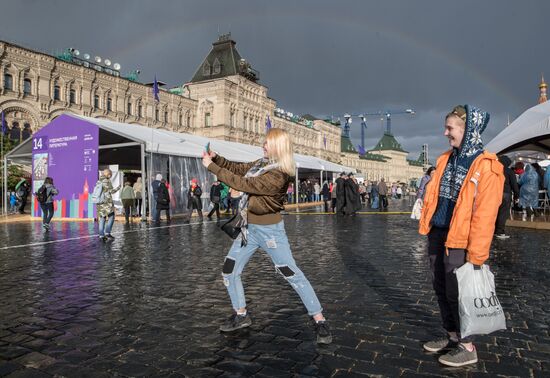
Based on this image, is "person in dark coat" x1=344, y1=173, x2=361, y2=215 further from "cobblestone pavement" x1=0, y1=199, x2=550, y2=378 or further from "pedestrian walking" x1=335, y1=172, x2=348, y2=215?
"cobblestone pavement" x1=0, y1=199, x2=550, y2=378

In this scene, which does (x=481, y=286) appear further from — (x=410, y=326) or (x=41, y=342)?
(x=41, y=342)

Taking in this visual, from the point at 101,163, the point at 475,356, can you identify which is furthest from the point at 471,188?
the point at 101,163

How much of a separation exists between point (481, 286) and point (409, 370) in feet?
2.59

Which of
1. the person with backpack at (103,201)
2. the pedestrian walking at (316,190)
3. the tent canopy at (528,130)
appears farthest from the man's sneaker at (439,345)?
the pedestrian walking at (316,190)

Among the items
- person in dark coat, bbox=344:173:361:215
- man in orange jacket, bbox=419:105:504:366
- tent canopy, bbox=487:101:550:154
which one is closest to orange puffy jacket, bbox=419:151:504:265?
man in orange jacket, bbox=419:105:504:366

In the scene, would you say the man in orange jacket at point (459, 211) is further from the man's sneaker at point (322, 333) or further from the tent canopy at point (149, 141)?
the tent canopy at point (149, 141)

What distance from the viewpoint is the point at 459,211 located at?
120 inches

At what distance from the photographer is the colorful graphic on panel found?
62.0 ft

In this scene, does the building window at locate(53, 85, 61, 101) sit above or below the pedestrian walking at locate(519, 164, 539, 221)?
above

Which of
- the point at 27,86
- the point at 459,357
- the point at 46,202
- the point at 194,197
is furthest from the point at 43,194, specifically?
→ the point at 27,86

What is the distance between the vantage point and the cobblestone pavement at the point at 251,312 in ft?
10.5

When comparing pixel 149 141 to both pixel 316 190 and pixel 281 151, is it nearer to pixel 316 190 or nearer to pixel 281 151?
pixel 281 151

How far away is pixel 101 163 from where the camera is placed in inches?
983

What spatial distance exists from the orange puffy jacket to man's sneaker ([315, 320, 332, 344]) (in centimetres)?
123
